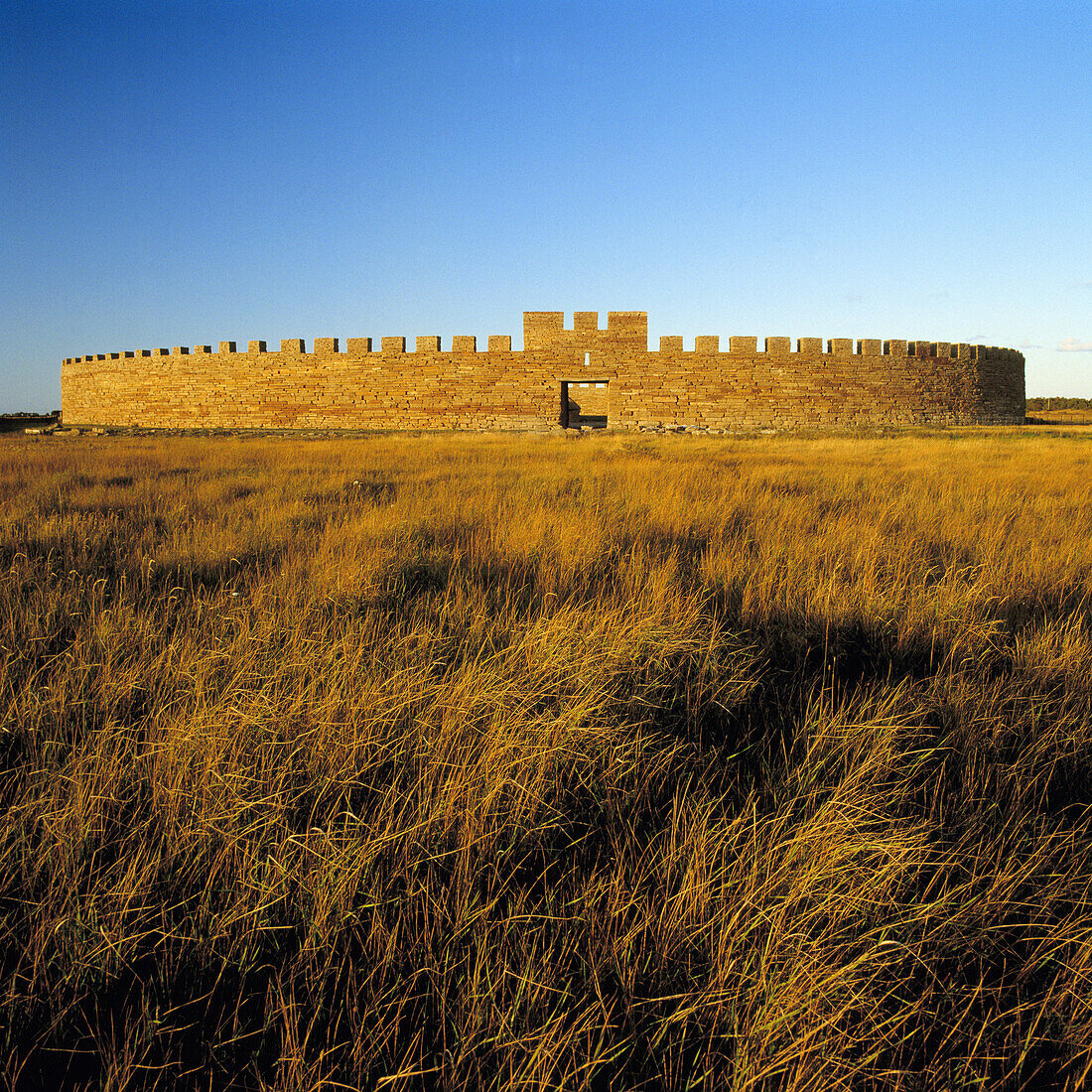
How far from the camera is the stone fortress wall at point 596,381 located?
20484mm

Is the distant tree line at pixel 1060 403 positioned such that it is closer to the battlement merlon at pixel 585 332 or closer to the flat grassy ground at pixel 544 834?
the battlement merlon at pixel 585 332

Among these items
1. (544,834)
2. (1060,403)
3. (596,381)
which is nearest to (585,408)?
(596,381)

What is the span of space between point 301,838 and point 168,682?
0.88 meters

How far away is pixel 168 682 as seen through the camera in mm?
1812

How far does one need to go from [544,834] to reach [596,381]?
2052cm

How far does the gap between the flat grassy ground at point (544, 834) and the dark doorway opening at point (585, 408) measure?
19492 millimetres

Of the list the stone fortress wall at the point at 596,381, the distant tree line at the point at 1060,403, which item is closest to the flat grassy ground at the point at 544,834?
the stone fortress wall at the point at 596,381

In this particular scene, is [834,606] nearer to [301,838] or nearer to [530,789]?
[530,789]

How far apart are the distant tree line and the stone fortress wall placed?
30.5m

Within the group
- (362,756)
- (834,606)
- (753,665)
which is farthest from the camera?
(834,606)

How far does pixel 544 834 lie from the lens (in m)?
1.30

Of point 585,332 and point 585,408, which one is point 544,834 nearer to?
point 585,332

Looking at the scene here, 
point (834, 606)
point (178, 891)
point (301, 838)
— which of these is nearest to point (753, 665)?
point (834, 606)

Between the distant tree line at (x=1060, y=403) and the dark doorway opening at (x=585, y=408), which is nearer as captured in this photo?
the dark doorway opening at (x=585, y=408)
